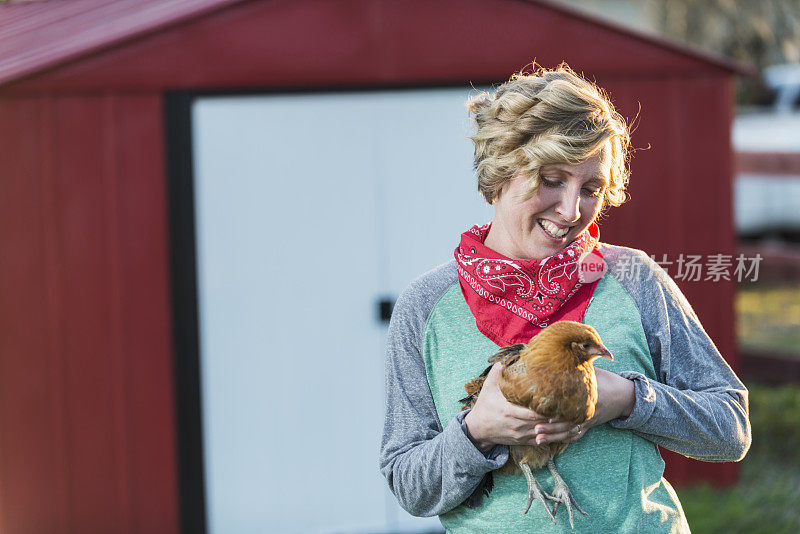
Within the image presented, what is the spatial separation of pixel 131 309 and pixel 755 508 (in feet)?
12.4

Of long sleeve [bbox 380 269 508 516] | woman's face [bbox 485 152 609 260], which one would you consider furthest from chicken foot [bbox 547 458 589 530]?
woman's face [bbox 485 152 609 260]

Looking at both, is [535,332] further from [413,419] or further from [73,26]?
[73,26]

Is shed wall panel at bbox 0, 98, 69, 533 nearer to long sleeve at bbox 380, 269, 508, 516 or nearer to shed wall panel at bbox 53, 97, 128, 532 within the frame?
shed wall panel at bbox 53, 97, 128, 532

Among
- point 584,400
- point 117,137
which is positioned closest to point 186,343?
point 117,137

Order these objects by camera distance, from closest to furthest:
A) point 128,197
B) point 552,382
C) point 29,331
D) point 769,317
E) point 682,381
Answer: point 552,382 → point 682,381 → point 29,331 → point 128,197 → point 769,317

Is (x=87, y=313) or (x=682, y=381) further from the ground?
(x=682, y=381)

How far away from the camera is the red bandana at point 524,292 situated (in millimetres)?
1946

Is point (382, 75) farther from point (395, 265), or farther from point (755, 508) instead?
point (755, 508)

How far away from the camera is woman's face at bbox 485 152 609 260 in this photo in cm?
186

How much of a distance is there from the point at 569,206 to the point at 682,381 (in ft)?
1.49

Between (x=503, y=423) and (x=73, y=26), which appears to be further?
(x=73, y=26)

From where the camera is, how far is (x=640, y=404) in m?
1.82

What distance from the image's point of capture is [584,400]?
5.78 ft

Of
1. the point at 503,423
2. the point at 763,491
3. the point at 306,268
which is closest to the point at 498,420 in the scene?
the point at 503,423
